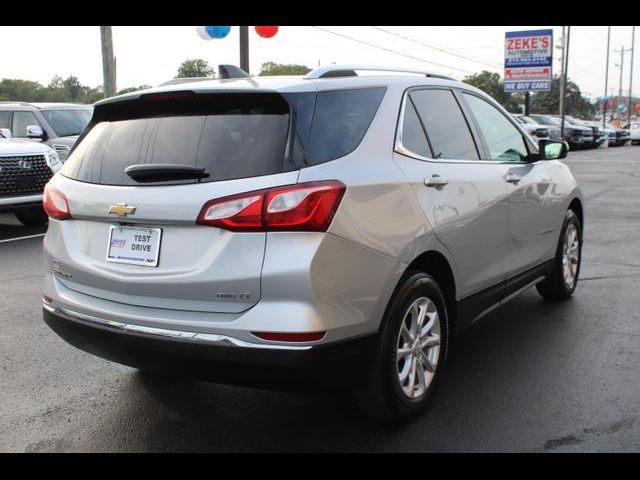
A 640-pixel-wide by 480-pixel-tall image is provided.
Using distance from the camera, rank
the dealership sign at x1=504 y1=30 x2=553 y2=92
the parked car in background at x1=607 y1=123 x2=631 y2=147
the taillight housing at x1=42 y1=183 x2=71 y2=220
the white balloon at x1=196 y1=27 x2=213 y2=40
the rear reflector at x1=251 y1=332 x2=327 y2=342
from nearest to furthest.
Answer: the rear reflector at x1=251 y1=332 x2=327 y2=342 < the taillight housing at x1=42 y1=183 x2=71 y2=220 < the white balloon at x1=196 y1=27 x2=213 y2=40 < the dealership sign at x1=504 y1=30 x2=553 y2=92 < the parked car in background at x1=607 y1=123 x2=631 y2=147

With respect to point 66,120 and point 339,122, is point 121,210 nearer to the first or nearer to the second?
point 339,122

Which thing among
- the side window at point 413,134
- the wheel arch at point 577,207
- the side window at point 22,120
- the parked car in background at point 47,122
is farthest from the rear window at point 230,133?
the side window at point 22,120

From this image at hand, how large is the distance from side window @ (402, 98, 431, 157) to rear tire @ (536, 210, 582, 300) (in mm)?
2320

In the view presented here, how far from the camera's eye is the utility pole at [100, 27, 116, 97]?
675 inches

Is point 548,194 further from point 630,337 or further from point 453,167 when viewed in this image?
point 453,167

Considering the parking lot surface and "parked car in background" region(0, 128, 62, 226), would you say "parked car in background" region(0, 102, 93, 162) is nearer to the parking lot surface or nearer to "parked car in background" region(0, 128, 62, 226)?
"parked car in background" region(0, 128, 62, 226)

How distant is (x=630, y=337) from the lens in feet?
16.1

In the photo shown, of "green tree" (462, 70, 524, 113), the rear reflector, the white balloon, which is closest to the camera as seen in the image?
the rear reflector

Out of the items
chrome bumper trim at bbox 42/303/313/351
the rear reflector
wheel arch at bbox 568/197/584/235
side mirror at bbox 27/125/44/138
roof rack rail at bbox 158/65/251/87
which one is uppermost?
roof rack rail at bbox 158/65/251/87

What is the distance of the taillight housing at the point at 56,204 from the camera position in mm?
3475

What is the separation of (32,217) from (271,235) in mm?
9030

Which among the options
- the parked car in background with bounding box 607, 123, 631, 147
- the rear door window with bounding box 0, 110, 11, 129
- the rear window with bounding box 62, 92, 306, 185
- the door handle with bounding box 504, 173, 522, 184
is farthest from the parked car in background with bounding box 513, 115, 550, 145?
the rear window with bounding box 62, 92, 306, 185
